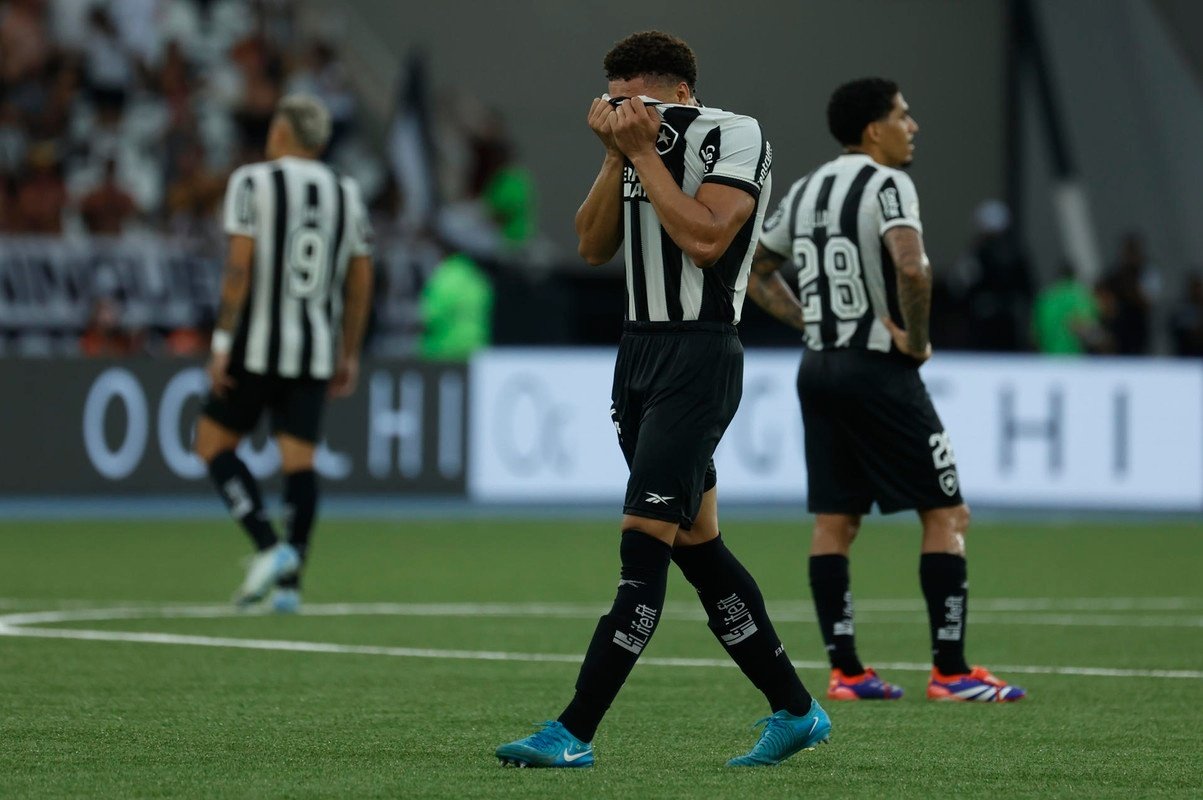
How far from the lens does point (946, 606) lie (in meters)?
7.01

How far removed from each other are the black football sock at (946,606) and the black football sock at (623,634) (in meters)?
1.89

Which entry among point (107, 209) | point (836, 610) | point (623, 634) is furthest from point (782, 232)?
point (107, 209)

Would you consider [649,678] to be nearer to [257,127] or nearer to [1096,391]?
[1096,391]

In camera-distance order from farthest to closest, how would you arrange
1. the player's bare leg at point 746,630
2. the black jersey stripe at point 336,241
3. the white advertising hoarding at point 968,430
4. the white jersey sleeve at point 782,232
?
1. the white advertising hoarding at point 968,430
2. the black jersey stripe at point 336,241
3. the white jersey sleeve at point 782,232
4. the player's bare leg at point 746,630

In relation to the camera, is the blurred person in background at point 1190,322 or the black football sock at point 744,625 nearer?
the black football sock at point 744,625

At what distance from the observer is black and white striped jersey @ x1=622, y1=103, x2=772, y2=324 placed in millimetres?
5344

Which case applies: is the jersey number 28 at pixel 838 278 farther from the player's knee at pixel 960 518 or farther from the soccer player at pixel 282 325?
the soccer player at pixel 282 325

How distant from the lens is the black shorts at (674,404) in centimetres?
527

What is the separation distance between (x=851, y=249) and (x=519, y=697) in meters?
1.81

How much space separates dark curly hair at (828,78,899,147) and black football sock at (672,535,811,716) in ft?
7.33

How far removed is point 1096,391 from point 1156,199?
8325mm

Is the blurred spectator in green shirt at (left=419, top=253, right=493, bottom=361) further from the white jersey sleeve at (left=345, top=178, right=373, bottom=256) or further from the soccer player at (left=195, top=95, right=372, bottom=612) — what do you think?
the soccer player at (left=195, top=95, right=372, bottom=612)

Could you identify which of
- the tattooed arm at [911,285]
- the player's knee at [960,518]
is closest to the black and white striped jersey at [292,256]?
the tattooed arm at [911,285]

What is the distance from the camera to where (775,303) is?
7.54m
